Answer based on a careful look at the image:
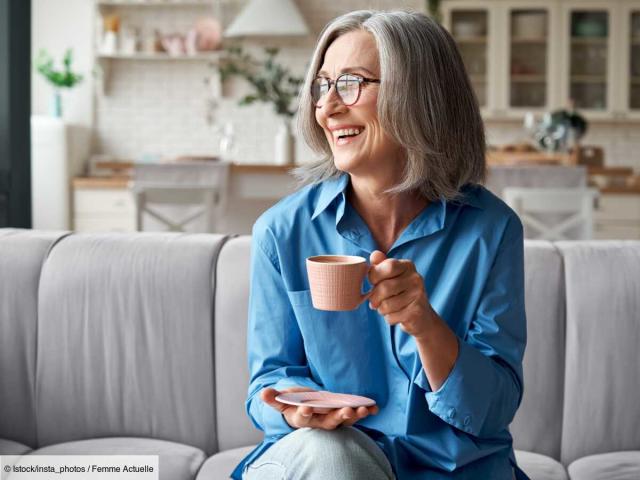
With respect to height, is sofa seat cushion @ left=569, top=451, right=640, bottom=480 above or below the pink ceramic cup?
below

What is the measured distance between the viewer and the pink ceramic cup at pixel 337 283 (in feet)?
3.79

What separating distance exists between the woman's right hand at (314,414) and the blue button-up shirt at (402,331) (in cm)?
11

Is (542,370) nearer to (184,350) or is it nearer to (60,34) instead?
(184,350)

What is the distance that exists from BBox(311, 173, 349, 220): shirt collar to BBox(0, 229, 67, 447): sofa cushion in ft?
2.89

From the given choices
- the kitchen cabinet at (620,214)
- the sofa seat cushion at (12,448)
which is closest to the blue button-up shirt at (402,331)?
the sofa seat cushion at (12,448)

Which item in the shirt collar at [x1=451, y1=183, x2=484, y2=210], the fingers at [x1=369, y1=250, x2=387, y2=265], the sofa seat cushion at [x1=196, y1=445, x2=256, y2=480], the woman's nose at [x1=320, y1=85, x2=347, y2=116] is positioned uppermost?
the woman's nose at [x1=320, y1=85, x2=347, y2=116]

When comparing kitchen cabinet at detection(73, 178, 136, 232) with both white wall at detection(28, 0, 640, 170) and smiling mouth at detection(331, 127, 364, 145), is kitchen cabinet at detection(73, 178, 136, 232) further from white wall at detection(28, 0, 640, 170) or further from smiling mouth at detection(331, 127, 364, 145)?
smiling mouth at detection(331, 127, 364, 145)

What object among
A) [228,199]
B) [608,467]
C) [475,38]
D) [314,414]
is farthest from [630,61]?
[314,414]

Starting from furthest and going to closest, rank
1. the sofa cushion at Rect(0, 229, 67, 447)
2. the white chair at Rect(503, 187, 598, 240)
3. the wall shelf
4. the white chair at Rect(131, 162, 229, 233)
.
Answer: the wall shelf, the white chair at Rect(131, 162, 229, 233), the white chair at Rect(503, 187, 598, 240), the sofa cushion at Rect(0, 229, 67, 447)

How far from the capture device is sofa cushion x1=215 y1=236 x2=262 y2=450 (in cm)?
202

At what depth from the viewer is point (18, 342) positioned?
209 centimetres

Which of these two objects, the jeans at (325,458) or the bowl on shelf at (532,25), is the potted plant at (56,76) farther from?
the jeans at (325,458)

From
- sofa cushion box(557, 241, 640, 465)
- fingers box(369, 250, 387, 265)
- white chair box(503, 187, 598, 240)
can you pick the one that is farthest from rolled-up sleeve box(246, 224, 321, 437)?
white chair box(503, 187, 598, 240)

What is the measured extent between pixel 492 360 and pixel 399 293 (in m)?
0.25
